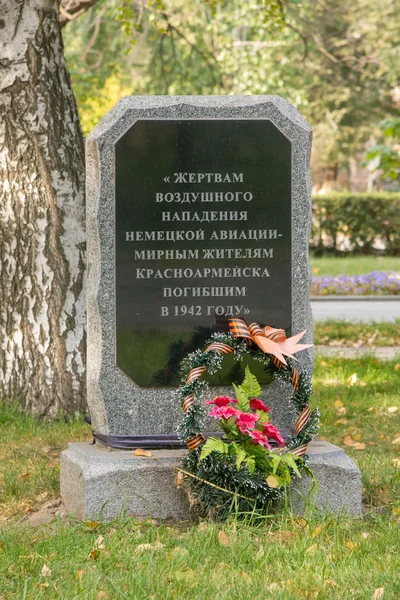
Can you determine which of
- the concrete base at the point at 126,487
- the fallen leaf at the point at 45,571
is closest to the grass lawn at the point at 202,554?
the fallen leaf at the point at 45,571

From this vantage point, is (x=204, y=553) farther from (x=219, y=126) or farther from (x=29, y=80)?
(x=29, y=80)

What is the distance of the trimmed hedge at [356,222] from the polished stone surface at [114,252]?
19.1 m

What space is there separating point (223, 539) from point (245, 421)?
563 millimetres

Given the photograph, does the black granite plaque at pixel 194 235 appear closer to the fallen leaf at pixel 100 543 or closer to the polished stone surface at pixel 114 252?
the polished stone surface at pixel 114 252

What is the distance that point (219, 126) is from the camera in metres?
4.44

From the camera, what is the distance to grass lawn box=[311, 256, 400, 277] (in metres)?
19.6

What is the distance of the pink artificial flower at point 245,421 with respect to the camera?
153 inches

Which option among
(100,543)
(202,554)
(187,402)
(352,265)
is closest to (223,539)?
(202,554)

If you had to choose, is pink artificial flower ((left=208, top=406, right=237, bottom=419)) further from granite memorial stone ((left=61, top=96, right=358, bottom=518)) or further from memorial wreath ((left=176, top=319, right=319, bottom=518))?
granite memorial stone ((left=61, top=96, right=358, bottom=518))

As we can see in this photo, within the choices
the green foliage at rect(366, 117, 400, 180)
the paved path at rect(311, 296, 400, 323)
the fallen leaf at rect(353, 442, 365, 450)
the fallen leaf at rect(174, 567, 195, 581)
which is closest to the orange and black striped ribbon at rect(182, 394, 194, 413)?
the fallen leaf at rect(174, 567, 195, 581)

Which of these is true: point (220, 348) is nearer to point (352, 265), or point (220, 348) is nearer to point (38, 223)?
point (38, 223)

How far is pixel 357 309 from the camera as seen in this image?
1459cm

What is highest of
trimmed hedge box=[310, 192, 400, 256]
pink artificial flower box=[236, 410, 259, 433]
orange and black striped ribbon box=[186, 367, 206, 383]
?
trimmed hedge box=[310, 192, 400, 256]

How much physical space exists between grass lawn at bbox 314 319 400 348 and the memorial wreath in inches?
245
